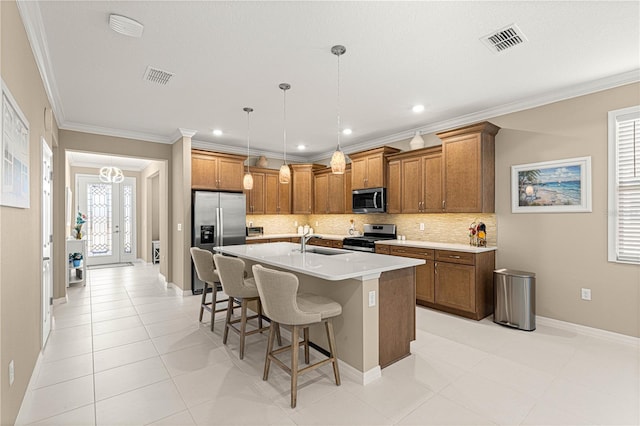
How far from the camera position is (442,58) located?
2910 mm

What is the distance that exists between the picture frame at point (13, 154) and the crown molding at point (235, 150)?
3.72m

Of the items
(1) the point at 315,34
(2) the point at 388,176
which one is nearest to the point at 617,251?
(2) the point at 388,176

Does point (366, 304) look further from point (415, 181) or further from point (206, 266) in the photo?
point (415, 181)

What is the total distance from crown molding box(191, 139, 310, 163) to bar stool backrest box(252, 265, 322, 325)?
4.37 m

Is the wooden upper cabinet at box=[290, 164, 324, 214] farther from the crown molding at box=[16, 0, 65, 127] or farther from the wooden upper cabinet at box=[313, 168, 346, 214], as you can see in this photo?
the crown molding at box=[16, 0, 65, 127]

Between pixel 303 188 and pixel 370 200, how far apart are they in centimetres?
192

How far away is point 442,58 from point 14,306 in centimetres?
371

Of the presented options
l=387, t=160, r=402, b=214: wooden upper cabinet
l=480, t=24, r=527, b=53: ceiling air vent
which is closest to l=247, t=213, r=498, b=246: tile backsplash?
l=387, t=160, r=402, b=214: wooden upper cabinet

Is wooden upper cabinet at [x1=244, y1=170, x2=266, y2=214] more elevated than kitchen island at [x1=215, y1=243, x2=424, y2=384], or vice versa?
wooden upper cabinet at [x1=244, y1=170, x2=266, y2=214]

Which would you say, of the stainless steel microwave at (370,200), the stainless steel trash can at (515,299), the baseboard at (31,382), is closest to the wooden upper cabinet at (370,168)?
the stainless steel microwave at (370,200)

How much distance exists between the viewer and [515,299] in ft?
12.4

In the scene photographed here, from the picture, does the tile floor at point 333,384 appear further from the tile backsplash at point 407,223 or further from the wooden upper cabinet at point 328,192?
the wooden upper cabinet at point 328,192

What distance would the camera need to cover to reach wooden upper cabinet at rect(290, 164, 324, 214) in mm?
7125

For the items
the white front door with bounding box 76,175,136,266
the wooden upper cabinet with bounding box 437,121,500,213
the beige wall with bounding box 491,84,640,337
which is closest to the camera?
the beige wall with bounding box 491,84,640,337
